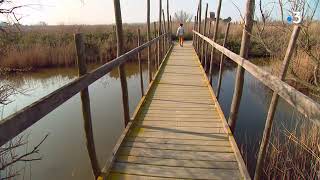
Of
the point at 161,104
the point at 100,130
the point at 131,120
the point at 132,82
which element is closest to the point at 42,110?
the point at 131,120

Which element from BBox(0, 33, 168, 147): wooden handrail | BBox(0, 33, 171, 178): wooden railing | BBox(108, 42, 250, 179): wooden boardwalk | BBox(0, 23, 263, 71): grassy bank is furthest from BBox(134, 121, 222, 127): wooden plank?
BBox(0, 23, 263, 71): grassy bank

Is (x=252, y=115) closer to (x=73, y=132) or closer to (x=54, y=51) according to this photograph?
(x=73, y=132)

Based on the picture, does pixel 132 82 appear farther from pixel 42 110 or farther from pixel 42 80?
pixel 42 110

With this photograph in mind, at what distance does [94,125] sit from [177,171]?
15.2ft

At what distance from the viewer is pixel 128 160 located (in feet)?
10.9

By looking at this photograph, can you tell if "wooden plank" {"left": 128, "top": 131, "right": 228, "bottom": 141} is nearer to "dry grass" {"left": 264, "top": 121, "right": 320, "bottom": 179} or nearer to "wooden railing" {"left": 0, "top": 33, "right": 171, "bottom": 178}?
"dry grass" {"left": 264, "top": 121, "right": 320, "bottom": 179}

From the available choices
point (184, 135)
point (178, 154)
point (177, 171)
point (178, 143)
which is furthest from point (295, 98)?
point (184, 135)

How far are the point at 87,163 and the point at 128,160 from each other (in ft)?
8.05

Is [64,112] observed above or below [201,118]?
below

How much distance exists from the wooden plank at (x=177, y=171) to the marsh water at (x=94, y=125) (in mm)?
1676

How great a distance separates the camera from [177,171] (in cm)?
309

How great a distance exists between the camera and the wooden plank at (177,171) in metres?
3.00

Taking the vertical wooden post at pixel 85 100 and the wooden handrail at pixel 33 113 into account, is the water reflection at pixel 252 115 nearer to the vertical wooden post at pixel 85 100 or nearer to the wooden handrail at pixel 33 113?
the vertical wooden post at pixel 85 100

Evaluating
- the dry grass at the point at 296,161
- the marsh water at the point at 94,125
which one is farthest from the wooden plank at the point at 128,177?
the marsh water at the point at 94,125
